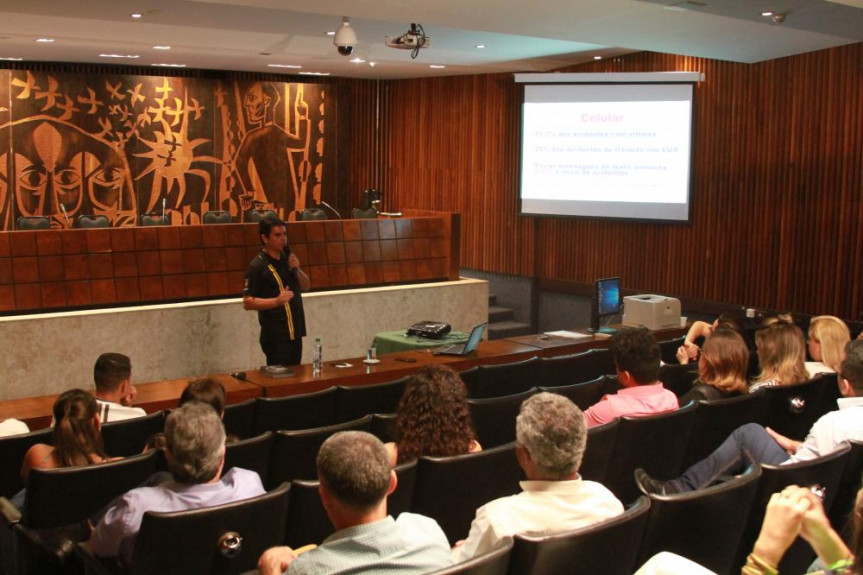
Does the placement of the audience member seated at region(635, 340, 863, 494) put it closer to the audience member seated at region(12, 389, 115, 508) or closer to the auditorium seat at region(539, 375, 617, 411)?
the auditorium seat at region(539, 375, 617, 411)

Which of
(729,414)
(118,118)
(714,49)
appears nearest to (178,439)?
(729,414)

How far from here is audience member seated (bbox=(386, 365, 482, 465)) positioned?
11.2 ft

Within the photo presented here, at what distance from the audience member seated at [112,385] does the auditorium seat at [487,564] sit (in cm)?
241

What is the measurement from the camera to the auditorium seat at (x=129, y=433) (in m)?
3.96

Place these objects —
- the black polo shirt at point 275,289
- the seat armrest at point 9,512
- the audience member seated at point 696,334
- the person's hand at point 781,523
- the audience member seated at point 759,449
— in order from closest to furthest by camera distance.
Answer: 1. the person's hand at point 781,523
2. the seat armrest at point 9,512
3. the audience member seated at point 759,449
4. the audience member seated at point 696,334
5. the black polo shirt at point 275,289

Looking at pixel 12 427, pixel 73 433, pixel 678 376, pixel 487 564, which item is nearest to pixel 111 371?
pixel 12 427

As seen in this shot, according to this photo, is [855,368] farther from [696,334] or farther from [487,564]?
[696,334]

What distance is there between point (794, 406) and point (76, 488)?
10.5ft

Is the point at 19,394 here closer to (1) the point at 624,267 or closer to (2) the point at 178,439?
(2) the point at 178,439

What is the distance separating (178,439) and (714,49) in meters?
6.54

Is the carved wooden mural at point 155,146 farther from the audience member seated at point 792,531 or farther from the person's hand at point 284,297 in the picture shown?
the audience member seated at point 792,531

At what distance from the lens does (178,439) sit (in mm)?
2883

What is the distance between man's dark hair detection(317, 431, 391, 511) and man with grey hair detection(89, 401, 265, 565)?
787mm

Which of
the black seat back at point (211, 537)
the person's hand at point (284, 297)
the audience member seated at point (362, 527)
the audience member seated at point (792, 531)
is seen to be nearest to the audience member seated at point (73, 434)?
the black seat back at point (211, 537)
